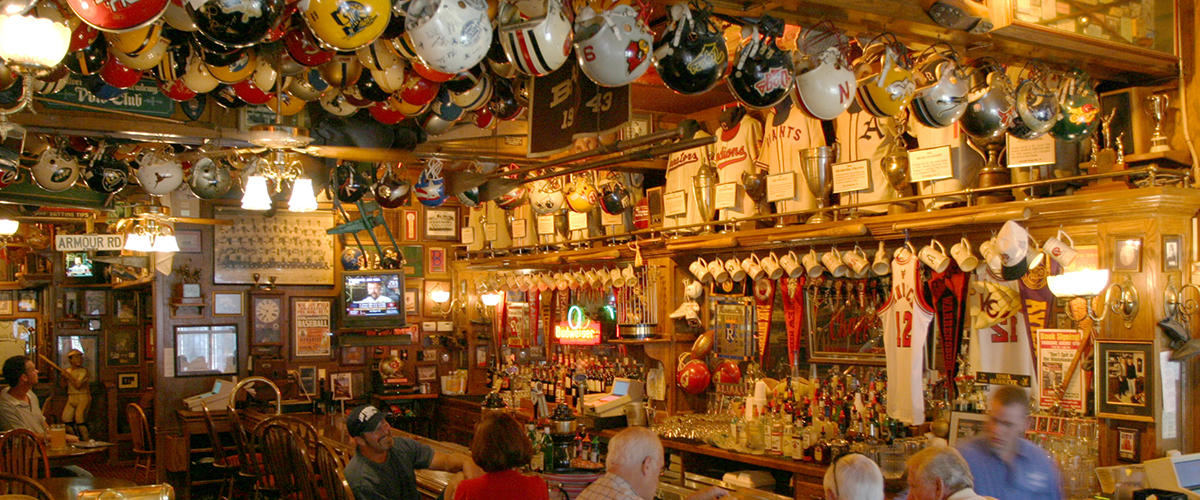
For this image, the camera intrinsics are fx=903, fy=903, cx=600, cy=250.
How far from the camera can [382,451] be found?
13.8 feet

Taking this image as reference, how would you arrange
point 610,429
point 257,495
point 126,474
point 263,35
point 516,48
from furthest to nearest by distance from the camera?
point 126,474
point 610,429
point 257,495
point 516,48
point 263,35

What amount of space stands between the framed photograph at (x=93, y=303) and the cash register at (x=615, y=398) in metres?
9.23

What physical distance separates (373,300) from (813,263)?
570 cm

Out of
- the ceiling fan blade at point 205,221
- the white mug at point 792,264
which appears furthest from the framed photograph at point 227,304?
the white mug at point 792,264

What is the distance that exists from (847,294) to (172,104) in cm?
444

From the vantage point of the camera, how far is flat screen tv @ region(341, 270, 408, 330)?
9.77m

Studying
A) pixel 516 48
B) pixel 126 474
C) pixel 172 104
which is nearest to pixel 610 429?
pixel 172 104

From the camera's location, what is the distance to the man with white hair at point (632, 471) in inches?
119

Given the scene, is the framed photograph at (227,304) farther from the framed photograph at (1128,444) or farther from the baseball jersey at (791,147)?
the framed photograph at (1128,444)

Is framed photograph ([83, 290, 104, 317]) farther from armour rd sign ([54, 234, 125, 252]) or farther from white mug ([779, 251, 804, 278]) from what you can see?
white mug ([779, 251, 804, 278])

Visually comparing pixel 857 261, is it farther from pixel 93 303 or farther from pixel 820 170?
pixel 93 303

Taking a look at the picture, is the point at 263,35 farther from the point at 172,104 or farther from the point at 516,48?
the point at 172,104

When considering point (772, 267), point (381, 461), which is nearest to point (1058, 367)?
point (772, 267)

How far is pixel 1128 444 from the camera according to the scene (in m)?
4.23
